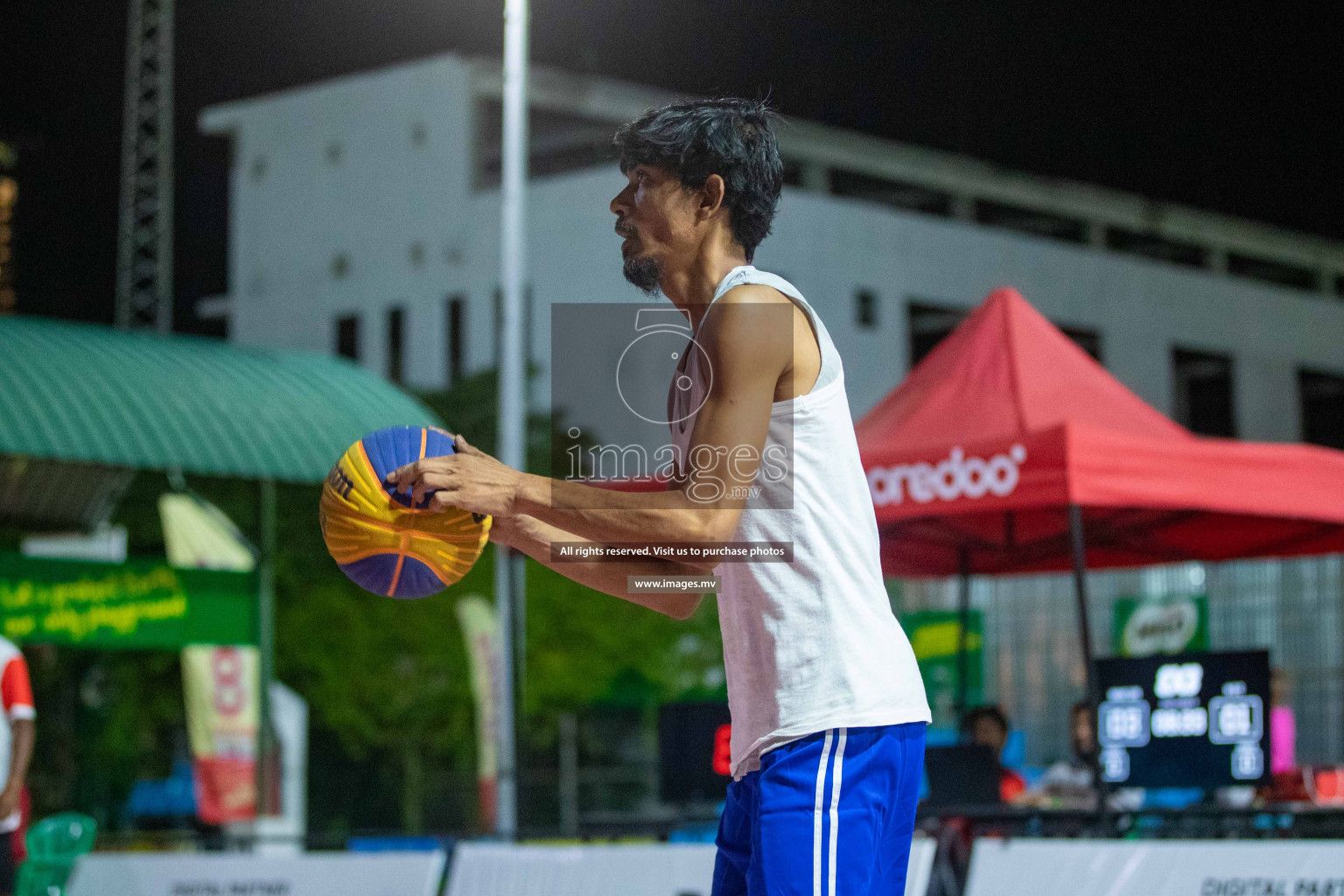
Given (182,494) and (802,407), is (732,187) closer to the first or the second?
(802,407)

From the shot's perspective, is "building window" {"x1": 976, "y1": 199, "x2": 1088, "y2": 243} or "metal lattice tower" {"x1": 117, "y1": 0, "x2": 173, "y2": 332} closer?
"metal lattice tower" {"x1": 117, "y1": 0, "x2": 173, "y2": 332}

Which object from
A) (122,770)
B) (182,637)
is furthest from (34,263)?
(182,637)

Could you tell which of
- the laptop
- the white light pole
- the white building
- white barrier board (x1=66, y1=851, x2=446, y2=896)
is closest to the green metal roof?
the white light pole

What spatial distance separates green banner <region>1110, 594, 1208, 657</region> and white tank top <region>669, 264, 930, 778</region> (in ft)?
38.0

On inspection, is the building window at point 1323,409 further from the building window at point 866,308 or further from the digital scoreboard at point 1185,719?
the digital scoreboard at point 1185,719

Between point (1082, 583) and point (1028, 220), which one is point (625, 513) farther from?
point (1028, 220)

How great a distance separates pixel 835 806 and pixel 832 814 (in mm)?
14

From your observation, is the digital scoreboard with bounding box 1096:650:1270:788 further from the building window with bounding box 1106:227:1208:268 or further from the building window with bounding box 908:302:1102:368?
the building window with bounding box 1106:227:1208:268

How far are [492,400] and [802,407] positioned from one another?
3127 centimetres

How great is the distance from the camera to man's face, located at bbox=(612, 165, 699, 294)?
2844 millimetres

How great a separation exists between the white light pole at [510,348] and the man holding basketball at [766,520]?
9377 mm

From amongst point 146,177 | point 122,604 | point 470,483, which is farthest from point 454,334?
point 470,483

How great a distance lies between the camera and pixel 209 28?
42.0 metres

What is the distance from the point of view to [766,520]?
8.83 ft
